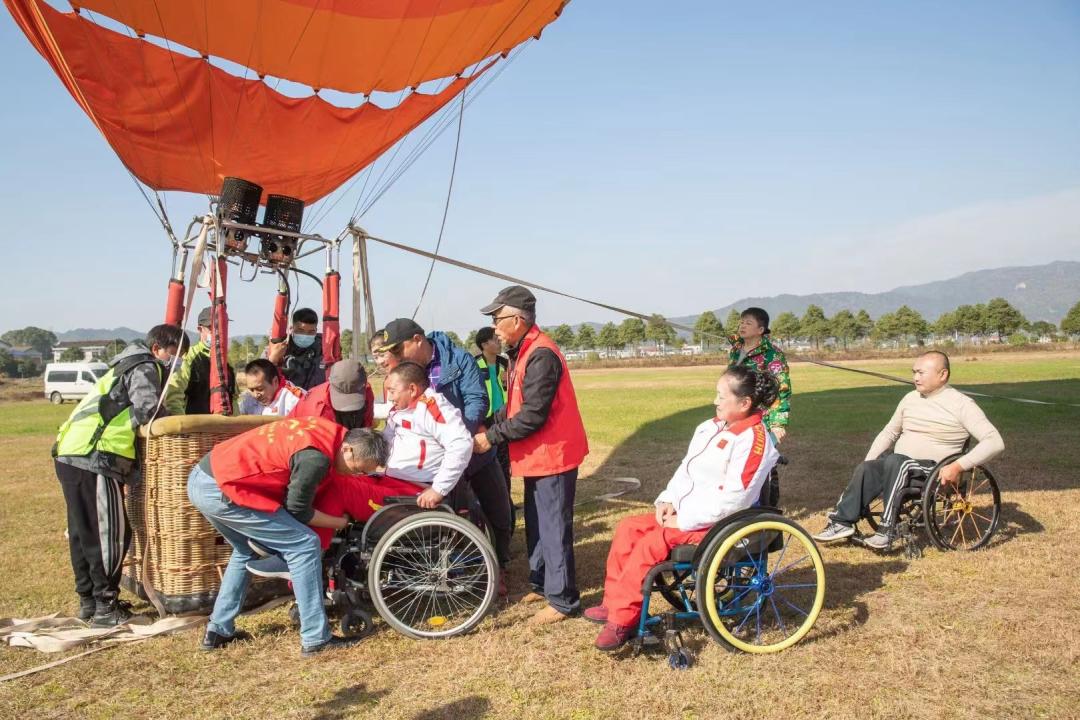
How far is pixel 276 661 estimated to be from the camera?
11.3ft

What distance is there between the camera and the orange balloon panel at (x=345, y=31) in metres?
6.12

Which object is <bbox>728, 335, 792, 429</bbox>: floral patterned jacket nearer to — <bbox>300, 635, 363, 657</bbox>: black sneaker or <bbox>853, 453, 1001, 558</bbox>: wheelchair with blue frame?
<bbox>853, 453, 1001, 558</bbox>: wheelchair with blue frame

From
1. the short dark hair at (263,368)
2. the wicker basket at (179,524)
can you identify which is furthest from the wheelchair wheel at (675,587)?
the short dark hair at (263,368)

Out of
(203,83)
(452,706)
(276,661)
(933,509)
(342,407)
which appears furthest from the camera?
(203,83)

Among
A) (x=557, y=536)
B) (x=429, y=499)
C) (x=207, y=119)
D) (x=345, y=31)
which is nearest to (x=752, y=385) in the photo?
(x=557, y=536)

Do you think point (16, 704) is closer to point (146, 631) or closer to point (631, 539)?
point (146, 631)

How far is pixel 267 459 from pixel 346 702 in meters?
1.08

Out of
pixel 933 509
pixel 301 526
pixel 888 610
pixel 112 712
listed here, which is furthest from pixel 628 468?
pixel 112 712

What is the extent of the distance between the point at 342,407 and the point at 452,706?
5.51 ft

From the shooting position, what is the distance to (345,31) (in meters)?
6.71

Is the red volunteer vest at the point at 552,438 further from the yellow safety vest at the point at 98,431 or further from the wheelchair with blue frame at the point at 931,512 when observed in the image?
the wheelchair with blue frame at the point at 931,512

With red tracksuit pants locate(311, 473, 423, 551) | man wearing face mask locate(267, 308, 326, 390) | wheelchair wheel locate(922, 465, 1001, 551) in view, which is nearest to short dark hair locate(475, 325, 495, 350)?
man wearing face mask locate(267, 308, 326, 390)

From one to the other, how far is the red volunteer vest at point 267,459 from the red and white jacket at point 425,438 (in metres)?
0.57

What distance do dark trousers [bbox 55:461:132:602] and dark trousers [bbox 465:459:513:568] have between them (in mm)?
1857
